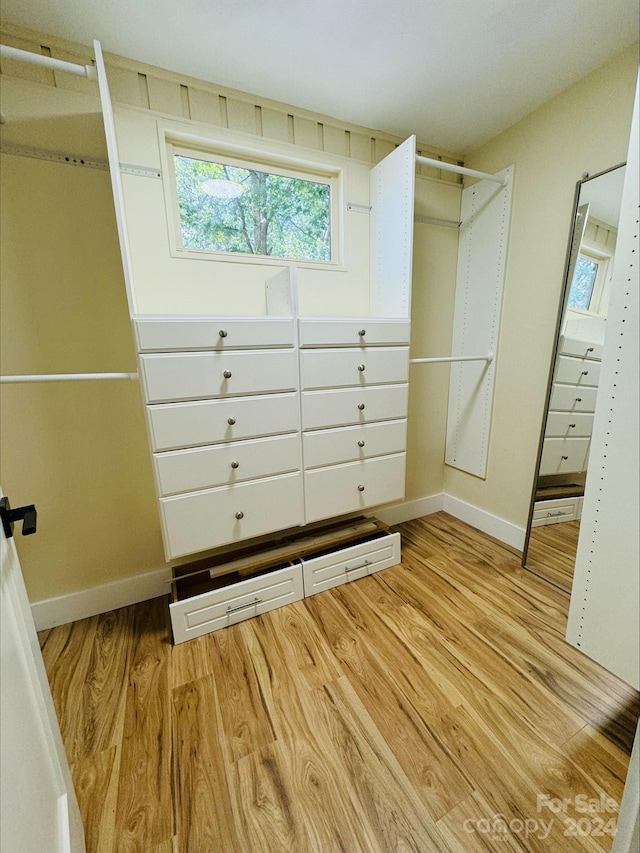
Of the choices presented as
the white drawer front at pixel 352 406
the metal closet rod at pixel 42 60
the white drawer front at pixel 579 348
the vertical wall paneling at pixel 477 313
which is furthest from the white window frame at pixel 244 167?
the white drawer front at pixel 579 348

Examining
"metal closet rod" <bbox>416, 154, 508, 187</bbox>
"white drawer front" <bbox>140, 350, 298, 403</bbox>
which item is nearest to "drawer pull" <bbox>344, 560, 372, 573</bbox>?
"white drawer front" <bbox>140, 350, 298, 403</bbox>

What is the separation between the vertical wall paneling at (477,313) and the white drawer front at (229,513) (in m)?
1.33

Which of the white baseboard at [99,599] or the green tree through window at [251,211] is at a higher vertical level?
the green tree through window at [251,211]

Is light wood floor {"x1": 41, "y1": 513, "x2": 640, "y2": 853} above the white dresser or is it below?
below

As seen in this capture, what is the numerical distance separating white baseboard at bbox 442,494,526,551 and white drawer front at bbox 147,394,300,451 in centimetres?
153

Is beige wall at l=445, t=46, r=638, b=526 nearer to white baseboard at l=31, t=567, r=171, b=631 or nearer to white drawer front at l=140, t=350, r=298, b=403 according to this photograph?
white drawer front at l=140, t=350, r=298, b=403

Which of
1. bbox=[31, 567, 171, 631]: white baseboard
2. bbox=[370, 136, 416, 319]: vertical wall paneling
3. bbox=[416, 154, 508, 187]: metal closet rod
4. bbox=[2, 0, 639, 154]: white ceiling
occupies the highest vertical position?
bbox=[2, 0, 639, 154]: white ceiling

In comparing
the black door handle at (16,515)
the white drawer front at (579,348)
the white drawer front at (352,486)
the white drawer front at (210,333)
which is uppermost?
the white drawer front at (210,333)

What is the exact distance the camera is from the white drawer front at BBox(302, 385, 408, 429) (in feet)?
5.19

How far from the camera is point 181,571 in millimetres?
1745

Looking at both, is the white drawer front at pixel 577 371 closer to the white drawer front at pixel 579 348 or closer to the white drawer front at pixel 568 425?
the white drawer front at pixel 579 348

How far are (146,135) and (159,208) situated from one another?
286mm

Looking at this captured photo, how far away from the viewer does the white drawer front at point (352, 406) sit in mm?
1583

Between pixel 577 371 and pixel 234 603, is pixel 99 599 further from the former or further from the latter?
pixel 577 371
